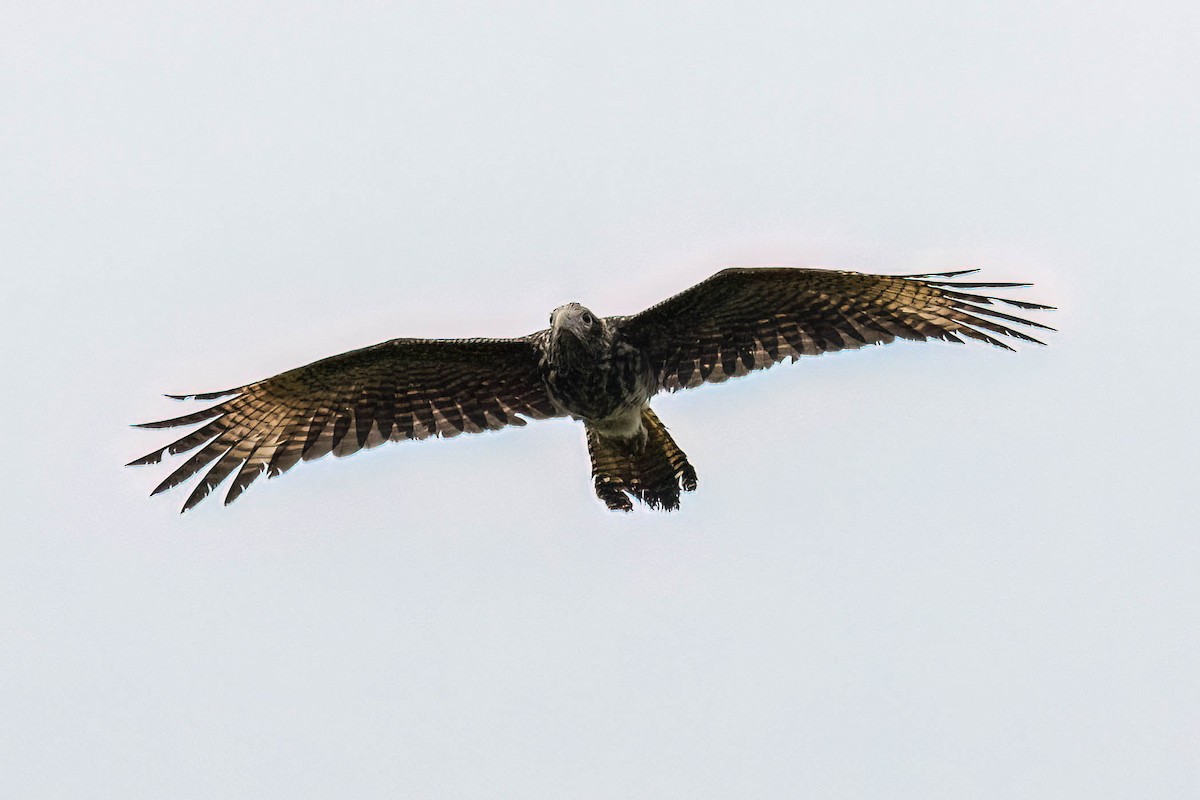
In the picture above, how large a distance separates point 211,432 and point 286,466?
70 centimetres

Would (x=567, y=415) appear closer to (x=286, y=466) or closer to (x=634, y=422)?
(x=634, y=422)

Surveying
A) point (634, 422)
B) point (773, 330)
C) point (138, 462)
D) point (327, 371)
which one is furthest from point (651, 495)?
point (138, 462)

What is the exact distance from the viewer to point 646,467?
581 inches

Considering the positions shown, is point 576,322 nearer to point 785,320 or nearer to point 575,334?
point 575,334

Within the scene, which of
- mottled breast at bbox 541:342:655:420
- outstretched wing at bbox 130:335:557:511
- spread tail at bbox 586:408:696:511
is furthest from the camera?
spread tail at bbox 586:408:696:511

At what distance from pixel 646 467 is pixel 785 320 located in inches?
69.7

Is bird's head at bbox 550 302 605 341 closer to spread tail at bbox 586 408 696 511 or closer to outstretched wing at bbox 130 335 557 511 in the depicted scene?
outstretched wing at bbox 130 335 557 511

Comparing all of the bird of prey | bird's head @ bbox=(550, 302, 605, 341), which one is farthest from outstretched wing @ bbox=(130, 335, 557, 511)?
bird's head @ bbox=(550, 302, 605, 341)

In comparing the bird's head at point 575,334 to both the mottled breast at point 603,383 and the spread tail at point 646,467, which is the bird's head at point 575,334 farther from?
the spread tail at point 646,467

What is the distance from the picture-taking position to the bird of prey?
13992 mm

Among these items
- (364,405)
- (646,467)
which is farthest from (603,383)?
(364,405)

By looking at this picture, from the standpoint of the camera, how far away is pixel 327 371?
569 inches

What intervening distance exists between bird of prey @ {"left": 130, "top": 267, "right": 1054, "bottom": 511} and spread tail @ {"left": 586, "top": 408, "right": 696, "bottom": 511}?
1 centimetres

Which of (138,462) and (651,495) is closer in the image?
(138,462)
